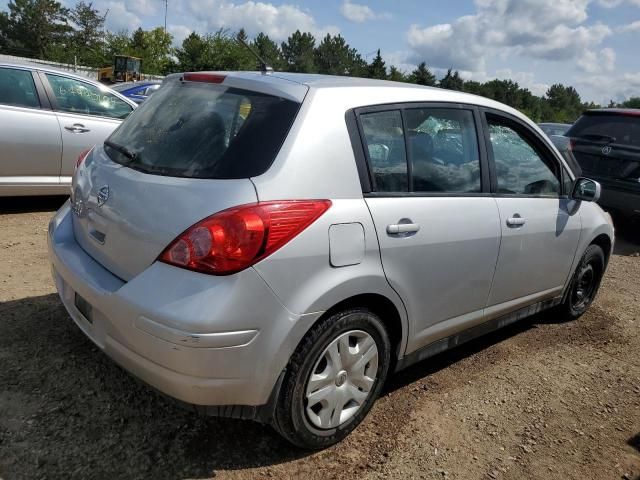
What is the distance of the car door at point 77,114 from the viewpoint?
6.01 metres

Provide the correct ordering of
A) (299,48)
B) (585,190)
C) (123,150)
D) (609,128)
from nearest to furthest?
(123,150) → (585,190) → (609,128) → (299,48)

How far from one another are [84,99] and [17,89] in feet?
2.39

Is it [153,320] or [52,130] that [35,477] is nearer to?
[153,320]

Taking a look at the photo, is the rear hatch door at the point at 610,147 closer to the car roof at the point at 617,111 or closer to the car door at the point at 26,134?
the car roof at the point at 617,111

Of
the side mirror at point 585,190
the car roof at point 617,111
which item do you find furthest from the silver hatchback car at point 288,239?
the car roof at point 617,111

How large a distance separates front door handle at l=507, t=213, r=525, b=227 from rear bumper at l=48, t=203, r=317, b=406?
1.58 meters

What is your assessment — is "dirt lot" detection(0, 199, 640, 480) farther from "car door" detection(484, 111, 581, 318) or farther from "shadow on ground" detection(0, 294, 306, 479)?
"car door" detection(484, 111, 581, 318)

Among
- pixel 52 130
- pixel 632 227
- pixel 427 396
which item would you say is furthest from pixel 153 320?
pixel 632 227

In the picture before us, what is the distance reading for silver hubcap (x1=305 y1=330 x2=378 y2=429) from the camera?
8.23 ft

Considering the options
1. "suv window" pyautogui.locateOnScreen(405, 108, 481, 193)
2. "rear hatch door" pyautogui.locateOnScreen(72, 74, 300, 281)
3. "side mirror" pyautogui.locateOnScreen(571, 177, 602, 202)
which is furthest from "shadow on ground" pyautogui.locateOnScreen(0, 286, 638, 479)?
"side mirror" pyautogui.locateOnScreen(571, 177, 602, 202)

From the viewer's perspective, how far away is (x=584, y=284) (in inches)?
182

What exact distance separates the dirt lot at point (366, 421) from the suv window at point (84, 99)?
8.89 feet

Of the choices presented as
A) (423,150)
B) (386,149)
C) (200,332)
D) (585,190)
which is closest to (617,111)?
(585,190)

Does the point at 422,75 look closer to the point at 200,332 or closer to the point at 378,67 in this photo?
the point at 378,67
